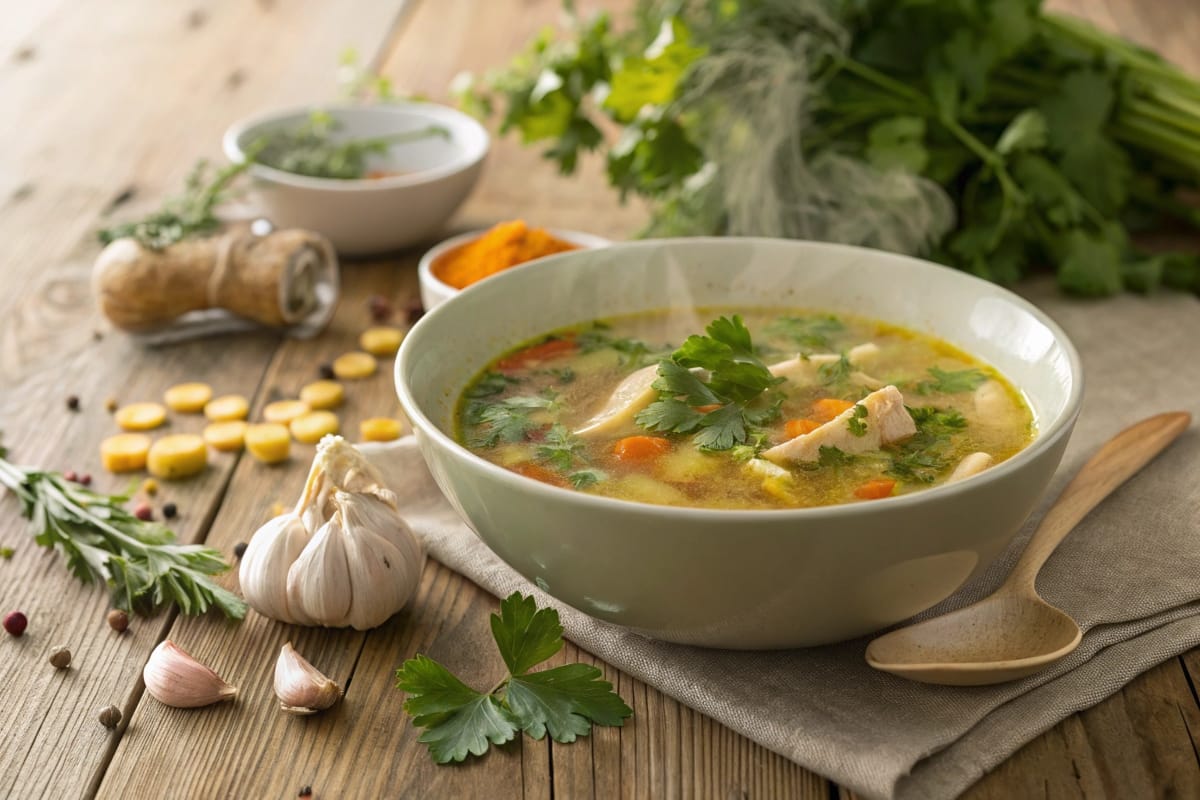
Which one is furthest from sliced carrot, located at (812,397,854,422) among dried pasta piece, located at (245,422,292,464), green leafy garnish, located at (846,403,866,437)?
dried pasta piece, located at (245,422,292,464)

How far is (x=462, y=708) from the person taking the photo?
1995 millimetres

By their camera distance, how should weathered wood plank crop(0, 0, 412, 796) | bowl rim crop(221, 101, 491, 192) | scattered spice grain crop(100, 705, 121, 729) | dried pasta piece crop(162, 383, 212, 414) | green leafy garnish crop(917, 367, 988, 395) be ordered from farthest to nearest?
1. bowl rim crop(221, 101, 491, 192)
2. dried pasta piece crop(162, 383, 212, 414)
3. green leafy garnish crop(917, 367, 988, 395)
4. weathered wood plank crop(0, 0, 412, 796)
5. scattered spice grain crop(100, 705, 121, 729)

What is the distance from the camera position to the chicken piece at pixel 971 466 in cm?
212

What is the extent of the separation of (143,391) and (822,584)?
2080 mm

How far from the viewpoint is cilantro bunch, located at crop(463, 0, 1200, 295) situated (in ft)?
11.8

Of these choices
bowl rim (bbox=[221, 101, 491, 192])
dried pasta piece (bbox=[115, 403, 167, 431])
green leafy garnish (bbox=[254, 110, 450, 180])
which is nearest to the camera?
dried pasta piece (bbox=[115, 403, 167, 431])

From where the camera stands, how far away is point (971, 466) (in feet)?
7.00

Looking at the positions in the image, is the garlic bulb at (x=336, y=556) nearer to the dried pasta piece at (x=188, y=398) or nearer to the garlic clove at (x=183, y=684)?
the garlic clove at (x=183, y=684)

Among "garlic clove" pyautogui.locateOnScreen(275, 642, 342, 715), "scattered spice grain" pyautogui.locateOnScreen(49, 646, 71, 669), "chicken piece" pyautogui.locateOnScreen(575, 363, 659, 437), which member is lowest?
"scattered spice grain" pyautogui.locateOnScreen(49, 646, 71, 669)

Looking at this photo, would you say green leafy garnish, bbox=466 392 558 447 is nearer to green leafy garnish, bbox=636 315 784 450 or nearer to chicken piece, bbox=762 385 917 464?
green leafy garnish, bbox=636 315 784 450

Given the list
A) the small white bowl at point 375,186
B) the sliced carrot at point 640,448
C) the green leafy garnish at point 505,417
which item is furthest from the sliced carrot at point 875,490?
the small white bowl at point 375,186

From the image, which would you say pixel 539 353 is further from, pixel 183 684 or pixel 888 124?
pixel 888 124

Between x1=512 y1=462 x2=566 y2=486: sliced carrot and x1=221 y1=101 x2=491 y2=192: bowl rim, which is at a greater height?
x1=512 y1=462 x2=566 y2=486: sliced carrot

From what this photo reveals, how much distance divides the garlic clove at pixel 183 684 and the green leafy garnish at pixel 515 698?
30cm
